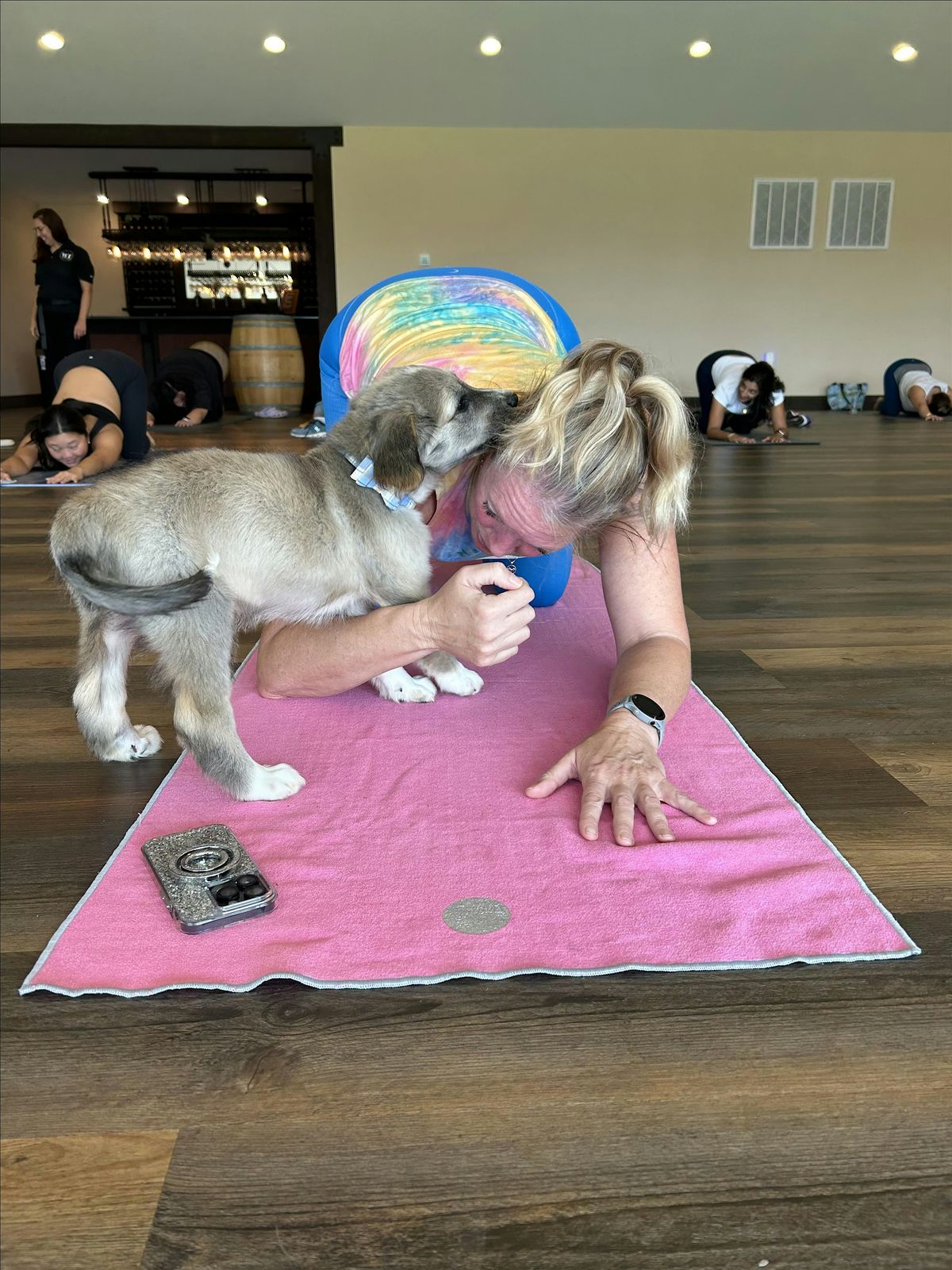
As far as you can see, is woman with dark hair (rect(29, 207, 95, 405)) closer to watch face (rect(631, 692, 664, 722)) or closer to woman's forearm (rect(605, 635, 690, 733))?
woman's forearm (rect(605, 635, 690, 733))

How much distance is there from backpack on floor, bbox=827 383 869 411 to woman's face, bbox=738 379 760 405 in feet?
12.7

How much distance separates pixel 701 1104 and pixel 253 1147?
1.41ft

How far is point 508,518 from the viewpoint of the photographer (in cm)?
154

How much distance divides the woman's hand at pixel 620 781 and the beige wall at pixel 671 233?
932cm

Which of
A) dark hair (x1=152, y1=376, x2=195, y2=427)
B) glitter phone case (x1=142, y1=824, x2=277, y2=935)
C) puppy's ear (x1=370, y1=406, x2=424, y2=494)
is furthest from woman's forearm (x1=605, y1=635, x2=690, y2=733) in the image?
dark hair (x1=152, y1=376, x2=195, y2=427)

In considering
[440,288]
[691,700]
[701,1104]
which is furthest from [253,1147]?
[440,288]

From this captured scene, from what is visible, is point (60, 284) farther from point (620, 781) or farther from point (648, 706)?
point (620, 781)

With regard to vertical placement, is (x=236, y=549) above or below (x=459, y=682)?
above

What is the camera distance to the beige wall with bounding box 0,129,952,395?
32.5 ft

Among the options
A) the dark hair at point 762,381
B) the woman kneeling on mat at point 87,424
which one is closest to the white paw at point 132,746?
the woman kneeling on mat at point 87,424

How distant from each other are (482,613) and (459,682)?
20.8 inches

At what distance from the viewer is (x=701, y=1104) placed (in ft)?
2.92

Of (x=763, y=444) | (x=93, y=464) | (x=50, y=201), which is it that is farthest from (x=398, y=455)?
(x=50, y=201)

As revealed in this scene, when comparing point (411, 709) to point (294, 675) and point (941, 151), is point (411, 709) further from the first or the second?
point (941, 151)
